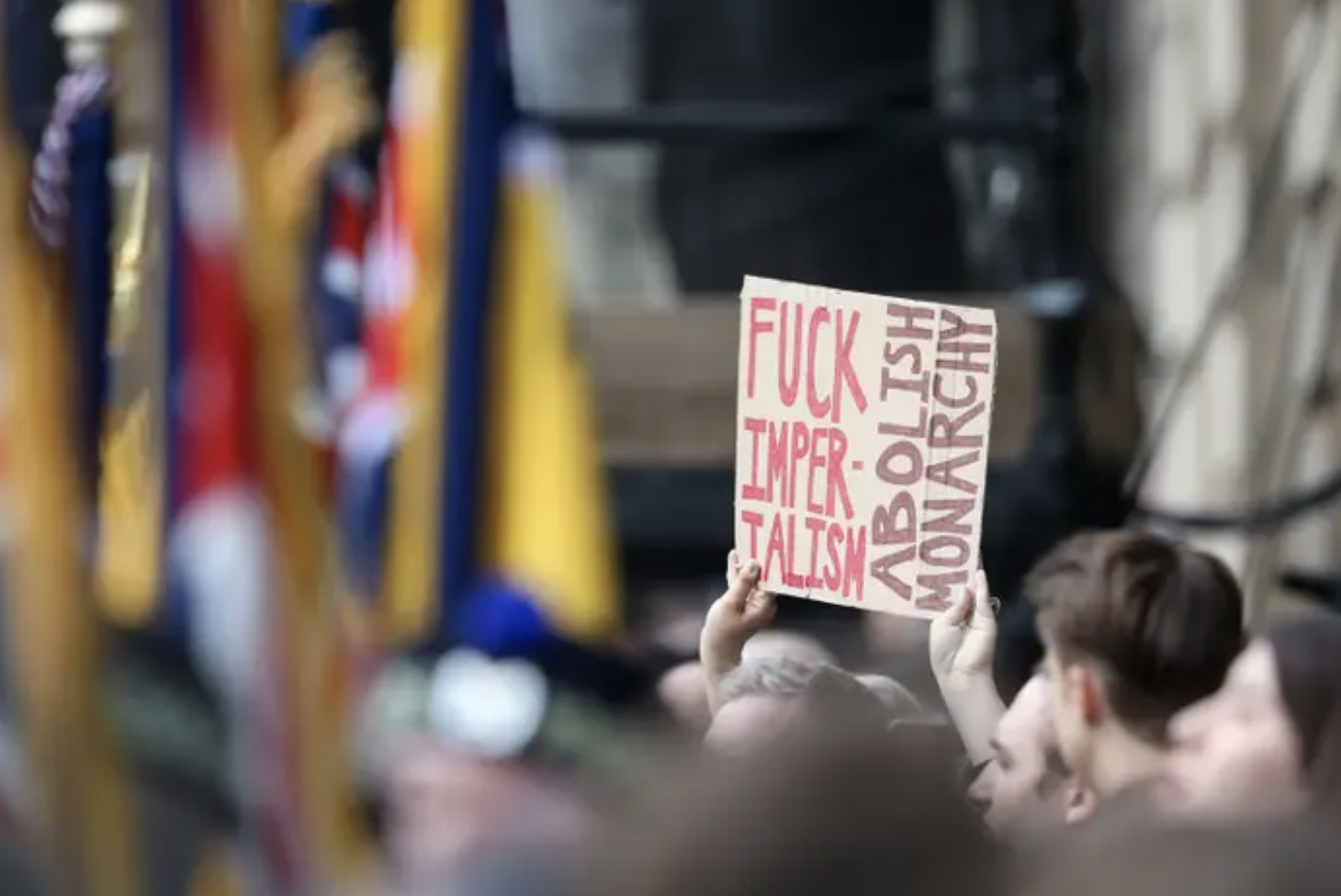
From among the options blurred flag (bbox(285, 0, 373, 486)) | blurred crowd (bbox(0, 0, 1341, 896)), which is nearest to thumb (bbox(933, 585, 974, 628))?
blurred crowd (bbox(0, 0, 1341, 896))

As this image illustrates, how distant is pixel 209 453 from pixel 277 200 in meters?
0.26

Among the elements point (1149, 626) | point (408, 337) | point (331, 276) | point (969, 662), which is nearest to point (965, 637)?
point (969, 662)

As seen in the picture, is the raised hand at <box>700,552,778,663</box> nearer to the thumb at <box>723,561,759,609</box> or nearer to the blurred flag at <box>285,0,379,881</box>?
the thumb at <box>723,561,759,609</box>

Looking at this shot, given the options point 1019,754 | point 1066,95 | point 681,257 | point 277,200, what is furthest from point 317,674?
point 1066,95

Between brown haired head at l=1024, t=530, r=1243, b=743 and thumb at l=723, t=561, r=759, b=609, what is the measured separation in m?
0.32

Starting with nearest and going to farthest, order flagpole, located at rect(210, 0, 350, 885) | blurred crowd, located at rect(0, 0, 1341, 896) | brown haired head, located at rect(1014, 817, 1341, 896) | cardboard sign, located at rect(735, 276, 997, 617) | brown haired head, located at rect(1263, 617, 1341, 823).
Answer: brown haired head, located at rect(1014, 817, 1341, 896)
cardboard sign, located at rect(735, 276, 997, 617)
brown haired head, located at rect(1263, 617, 1341, 823)
blurred crowd, located at rect(0, 0, 1341, 896)
flagpole, located at rect(210, 0, 350, 885)

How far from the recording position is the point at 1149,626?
1.23 m

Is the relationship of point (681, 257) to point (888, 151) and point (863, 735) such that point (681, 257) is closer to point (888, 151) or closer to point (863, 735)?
point (888, 151)

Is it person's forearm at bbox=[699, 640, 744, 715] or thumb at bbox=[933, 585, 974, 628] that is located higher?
thumb at bbox=[933, 585, 974, 628]

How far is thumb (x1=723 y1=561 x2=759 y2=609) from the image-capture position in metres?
0.96

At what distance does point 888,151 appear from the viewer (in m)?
2.90

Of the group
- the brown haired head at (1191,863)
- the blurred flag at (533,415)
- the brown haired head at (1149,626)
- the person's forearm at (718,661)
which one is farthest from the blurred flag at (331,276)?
the brown haired head at (1191,863)

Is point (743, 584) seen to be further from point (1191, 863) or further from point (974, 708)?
point (1191, 863)

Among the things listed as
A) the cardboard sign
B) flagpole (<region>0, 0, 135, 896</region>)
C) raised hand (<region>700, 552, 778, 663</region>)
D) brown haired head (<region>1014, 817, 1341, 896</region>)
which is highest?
the cardboard sign
